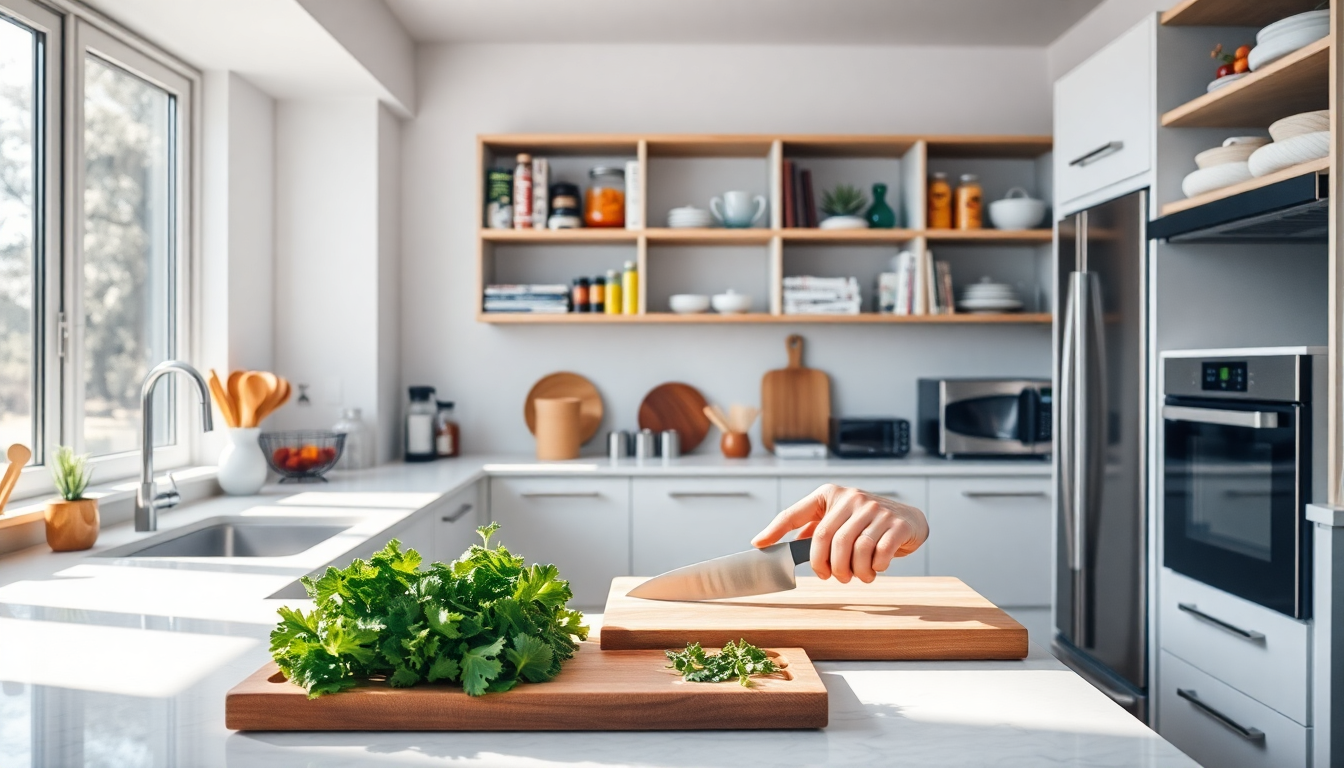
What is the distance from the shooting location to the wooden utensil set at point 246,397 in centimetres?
282

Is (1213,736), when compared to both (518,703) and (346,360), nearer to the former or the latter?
(518,703)

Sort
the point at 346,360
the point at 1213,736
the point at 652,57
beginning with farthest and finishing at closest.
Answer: the point at 652,57 < the point at 346,360 < the point at 1213,736

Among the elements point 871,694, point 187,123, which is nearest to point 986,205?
point 187,123

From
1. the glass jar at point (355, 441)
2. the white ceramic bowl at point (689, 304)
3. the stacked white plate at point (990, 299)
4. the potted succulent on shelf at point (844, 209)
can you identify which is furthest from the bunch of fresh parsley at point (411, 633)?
the stacked white plate at point (990, 299)

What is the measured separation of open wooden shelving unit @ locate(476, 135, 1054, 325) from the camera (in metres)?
3.54

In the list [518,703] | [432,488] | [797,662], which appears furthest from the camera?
[432,488]

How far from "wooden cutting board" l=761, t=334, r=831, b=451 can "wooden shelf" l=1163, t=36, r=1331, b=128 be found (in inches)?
68.2

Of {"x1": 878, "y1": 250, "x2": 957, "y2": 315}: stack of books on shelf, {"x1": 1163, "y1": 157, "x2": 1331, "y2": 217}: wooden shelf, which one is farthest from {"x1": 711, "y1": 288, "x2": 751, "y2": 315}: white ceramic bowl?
{"x1": 1163, "y1": 157, "x2": 1331, "y2": 217}: wooden shelf

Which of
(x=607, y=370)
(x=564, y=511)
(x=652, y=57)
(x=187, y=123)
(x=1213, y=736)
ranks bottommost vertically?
(x=1213, y=736)

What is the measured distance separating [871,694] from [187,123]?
9.91 feet

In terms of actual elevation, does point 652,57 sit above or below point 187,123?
above

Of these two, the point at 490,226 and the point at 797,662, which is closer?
the point at 797,662

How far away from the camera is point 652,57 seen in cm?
385

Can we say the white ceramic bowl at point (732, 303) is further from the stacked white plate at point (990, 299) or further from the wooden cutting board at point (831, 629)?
the wooden cutting board at point (831, 629)
